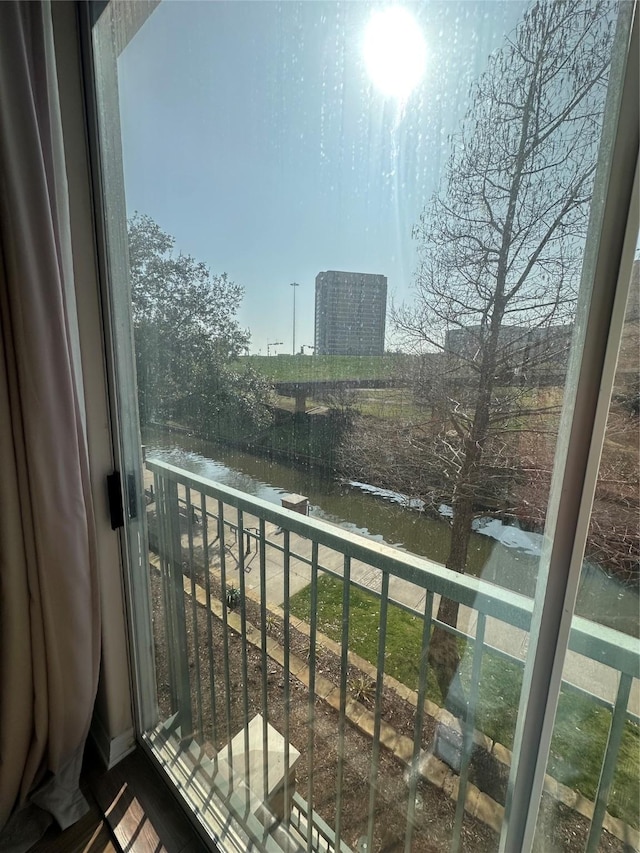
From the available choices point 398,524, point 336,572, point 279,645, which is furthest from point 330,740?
point 398,524

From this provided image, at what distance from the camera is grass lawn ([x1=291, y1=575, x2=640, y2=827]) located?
0.52 metres

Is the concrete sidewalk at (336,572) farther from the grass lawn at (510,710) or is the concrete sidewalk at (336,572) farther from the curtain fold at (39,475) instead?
the curtain fold at (39,475)

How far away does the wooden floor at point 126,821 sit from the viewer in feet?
3.63

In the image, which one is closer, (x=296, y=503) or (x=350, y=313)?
(x=350, y=313)

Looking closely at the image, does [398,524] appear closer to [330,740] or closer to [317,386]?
[317,386]

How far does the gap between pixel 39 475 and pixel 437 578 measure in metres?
1.01

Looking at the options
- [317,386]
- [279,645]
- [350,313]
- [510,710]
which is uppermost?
[350,313]

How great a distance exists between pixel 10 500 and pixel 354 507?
0.92 m

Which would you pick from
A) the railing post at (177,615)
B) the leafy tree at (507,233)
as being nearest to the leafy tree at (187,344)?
the railing post at (177,615)

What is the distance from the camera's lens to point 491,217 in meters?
0.54

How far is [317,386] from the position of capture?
0.80 m

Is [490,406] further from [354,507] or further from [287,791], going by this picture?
[287,791]

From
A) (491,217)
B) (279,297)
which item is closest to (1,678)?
(279,297)

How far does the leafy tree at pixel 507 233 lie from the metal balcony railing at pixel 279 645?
0.55ft
